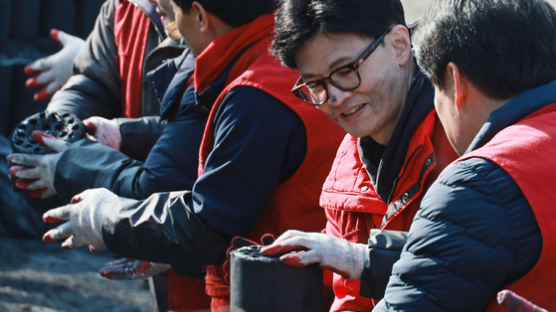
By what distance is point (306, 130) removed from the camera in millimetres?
2676

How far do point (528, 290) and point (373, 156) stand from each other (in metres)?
0.77

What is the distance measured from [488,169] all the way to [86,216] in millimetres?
1579

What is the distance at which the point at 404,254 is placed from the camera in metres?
1.73

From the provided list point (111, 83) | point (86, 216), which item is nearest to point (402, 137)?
point (86, 216)

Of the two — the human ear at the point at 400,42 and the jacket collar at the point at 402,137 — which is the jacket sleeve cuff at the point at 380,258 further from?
the human ear at the point at 400,42

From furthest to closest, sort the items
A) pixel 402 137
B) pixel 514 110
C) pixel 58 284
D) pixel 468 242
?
pixel 58 284, pixel 402 137, pixel 514 110, pixel 468 242

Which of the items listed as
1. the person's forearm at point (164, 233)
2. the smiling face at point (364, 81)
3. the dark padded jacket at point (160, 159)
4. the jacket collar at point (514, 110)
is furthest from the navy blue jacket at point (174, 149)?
the jacket collar at point (514, 110)

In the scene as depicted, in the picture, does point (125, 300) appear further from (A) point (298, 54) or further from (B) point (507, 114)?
(B) point (507, 114)

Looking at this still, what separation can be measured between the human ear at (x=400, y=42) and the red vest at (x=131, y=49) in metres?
1.54

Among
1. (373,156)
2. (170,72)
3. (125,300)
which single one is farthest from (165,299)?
(125,300)

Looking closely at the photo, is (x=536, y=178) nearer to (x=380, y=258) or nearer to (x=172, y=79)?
(x=380, y=258)

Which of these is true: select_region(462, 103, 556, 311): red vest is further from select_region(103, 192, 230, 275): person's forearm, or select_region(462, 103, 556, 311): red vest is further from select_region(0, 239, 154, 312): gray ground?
select_region(0, 239, 154, 312): gray ground

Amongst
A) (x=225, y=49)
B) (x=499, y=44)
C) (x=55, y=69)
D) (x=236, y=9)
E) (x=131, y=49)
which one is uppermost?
(x=499, y=44)

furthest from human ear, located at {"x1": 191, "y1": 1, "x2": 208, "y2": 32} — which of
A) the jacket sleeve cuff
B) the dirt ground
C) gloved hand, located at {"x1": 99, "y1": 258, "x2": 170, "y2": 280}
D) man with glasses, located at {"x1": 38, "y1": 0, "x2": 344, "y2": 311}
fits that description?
the dirt ground
